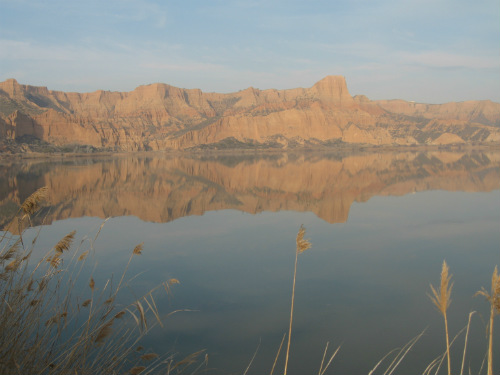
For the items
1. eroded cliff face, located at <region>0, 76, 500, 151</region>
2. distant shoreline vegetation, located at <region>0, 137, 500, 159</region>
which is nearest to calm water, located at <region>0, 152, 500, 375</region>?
distant shoreline vegetation, located at <region>0, 137, 500, 159</region>

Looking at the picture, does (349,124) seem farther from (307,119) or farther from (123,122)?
(123,122)

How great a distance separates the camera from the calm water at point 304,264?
596 centimetres

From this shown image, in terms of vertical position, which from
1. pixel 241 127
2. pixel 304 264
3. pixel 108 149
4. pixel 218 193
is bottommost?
pixel 108 149

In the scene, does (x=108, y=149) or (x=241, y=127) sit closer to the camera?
(x=108, y=149)

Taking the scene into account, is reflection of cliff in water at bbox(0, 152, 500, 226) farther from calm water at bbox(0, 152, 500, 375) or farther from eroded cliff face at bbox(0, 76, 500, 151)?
eroded cliff face at bbox(0, 76, 500, 151)

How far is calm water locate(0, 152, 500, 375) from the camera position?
19.6ft

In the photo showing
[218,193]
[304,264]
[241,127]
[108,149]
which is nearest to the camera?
[304,264]

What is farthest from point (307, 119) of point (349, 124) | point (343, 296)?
point (343, 296)

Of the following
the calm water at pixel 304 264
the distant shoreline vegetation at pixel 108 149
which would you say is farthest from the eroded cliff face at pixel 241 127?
the calm water at pixel 304 264

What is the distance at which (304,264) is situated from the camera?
9.54 meters

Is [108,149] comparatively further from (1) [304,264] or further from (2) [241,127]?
(1) [304,264]

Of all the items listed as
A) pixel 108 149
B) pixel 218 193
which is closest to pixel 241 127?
pixel 108 149

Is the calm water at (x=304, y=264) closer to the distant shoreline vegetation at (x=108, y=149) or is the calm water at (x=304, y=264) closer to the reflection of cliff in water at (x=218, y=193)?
the reflection of cliff in water at (x=218, y=193)

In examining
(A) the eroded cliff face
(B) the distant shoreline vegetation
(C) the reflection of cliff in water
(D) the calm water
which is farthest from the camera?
(A) the eroded cliff face
